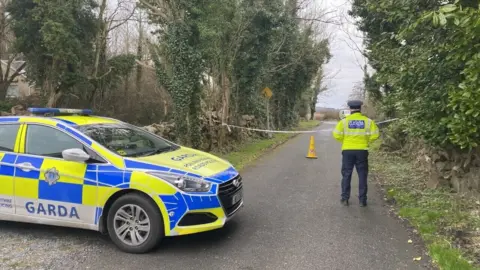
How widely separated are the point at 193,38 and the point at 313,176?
5.85 metres

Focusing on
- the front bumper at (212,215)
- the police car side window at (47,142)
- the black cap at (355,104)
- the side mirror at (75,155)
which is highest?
the black cap at (355,104)

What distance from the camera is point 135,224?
5.09 m

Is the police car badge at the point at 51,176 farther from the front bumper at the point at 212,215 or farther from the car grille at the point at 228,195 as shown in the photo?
the car grille at the point at 228,195

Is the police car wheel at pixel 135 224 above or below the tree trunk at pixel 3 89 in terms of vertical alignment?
below

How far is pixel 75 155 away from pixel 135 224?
1105 millimetres

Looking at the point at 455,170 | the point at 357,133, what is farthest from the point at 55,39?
the point at 455,170

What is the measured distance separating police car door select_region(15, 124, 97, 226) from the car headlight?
888 mm

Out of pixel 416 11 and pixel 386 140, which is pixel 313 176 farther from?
pixel 386 140

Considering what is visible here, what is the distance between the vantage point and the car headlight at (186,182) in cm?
501

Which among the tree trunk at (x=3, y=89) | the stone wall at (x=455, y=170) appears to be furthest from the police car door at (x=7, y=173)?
the tree trunk at (x=3, y=89)

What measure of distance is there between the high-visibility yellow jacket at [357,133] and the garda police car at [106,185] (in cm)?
255

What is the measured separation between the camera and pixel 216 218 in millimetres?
5219

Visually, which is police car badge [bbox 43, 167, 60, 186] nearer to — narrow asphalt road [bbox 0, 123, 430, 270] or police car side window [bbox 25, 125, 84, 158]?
police car side window [bbox 25, 125, 84, 158]

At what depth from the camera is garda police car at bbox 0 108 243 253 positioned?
16.4 feet
